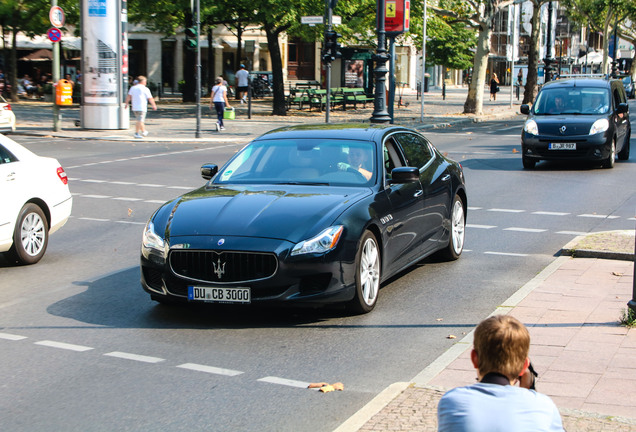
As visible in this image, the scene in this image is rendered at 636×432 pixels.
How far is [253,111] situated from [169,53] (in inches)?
1072

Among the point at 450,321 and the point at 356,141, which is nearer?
the point at 450,321

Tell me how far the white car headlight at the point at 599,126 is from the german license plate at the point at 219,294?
46.2 feet

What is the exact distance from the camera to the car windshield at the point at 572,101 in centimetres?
2048

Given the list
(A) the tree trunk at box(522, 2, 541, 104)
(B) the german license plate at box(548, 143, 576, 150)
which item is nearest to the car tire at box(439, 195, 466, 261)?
(B) the german license plate at box(548, 143, 576, 150)

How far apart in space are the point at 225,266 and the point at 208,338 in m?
0.60

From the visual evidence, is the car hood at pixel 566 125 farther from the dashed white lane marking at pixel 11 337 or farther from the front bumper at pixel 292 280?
the dashed white lane marking at pixel 11 337

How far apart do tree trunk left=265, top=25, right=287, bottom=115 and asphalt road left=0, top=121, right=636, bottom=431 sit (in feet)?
86.7

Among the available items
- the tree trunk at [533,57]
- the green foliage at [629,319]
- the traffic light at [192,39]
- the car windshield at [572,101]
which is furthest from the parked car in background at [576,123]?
the tree trunk at [533,57]

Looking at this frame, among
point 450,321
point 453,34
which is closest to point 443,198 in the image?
point 450,321

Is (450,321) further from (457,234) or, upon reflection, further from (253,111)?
(253,111)

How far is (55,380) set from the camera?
234 inches

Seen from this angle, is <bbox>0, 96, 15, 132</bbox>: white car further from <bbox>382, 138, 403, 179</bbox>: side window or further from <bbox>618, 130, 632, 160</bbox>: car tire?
<bbox>382, 138, 403, 179</bbox>: side window

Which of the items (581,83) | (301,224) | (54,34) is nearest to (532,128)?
(581,83)

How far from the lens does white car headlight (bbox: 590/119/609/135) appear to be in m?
19.6
